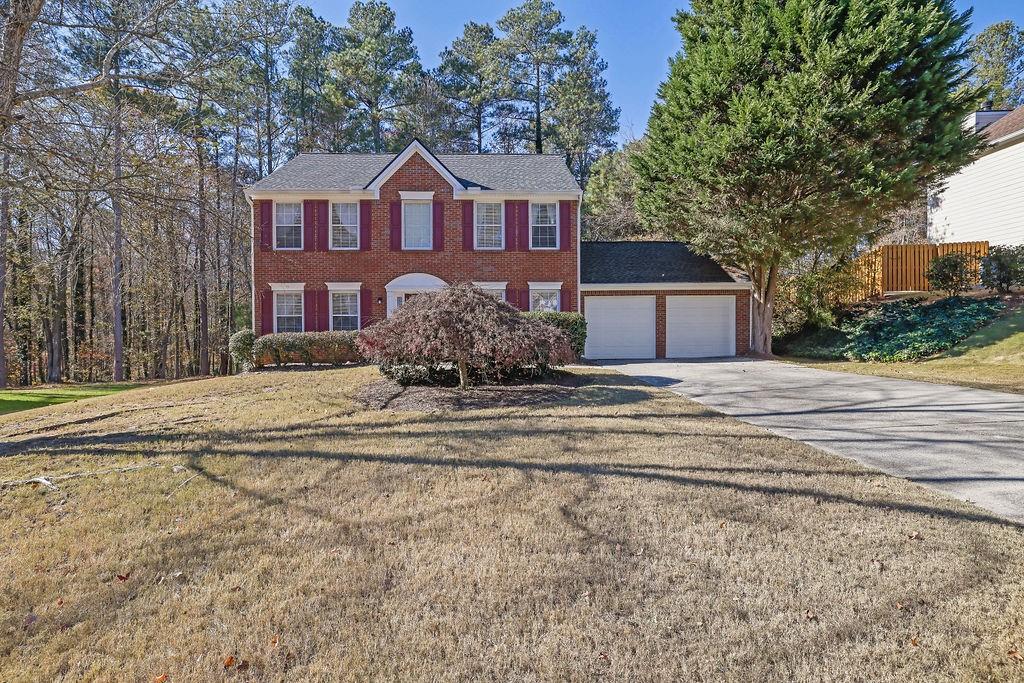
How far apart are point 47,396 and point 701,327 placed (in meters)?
20.3

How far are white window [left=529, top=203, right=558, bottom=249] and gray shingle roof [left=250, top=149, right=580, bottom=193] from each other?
606 millimetres

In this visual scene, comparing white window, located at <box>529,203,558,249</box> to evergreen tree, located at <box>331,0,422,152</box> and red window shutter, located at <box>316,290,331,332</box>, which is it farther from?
evergreen tree, located at <box>331,0,422,152</box>

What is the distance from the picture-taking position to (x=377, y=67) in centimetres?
2688

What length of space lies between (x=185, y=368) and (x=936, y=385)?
99.2ft

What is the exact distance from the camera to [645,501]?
4277 mm

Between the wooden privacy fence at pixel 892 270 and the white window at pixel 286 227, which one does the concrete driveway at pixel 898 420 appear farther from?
the white window at pixel 286 227

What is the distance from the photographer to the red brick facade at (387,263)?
16062 mm

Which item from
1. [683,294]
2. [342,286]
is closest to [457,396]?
[342,286]

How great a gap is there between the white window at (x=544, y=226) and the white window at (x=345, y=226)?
5.58 metres

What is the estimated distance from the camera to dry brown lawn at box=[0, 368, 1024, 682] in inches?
98.7

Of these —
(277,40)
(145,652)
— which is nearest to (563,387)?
(277,40)

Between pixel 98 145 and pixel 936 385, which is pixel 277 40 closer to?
pixel 98 145

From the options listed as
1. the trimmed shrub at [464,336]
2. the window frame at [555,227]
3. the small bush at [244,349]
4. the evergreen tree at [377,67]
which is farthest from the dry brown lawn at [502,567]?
the evergreen tree at [377,67]

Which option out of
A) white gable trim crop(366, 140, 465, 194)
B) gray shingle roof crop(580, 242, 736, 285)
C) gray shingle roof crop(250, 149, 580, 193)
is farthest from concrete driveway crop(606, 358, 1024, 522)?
white gable trim crop(366, 140, 465, 194)
